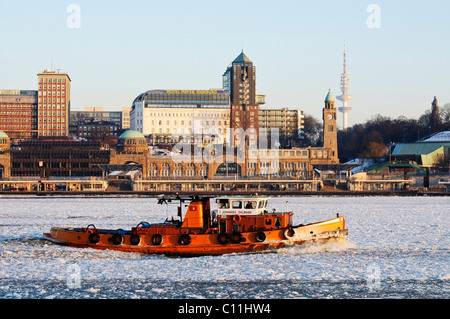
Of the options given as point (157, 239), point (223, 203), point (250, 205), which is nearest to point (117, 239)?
point (157, 239)

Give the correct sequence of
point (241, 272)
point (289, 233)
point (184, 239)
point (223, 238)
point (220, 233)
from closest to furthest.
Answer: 1. point (241, 272)
2. point (223, 238)
3. point (184, 239)
4. point (220, 233)
5. point (289, 233)

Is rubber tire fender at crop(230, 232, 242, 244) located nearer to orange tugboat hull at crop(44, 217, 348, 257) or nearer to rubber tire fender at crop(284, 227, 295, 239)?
orange tugboat hull at crop(44, 217, 348, 257)

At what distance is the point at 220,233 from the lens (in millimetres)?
51844

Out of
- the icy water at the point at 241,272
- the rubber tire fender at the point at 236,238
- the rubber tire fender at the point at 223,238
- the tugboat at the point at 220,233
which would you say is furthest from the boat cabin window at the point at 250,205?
the icy water at the point at 241,272

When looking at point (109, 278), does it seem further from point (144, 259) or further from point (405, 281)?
point (405, 281)

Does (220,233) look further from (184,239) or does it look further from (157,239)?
(157,239)

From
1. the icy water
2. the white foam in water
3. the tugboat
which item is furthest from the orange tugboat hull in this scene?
the icy water

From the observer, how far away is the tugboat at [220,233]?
169ft

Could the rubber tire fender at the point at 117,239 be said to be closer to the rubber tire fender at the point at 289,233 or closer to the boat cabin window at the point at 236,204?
the boat cabin window at the point at 236,204

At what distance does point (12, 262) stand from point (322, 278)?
58.4 feet

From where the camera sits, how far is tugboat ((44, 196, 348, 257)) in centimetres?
5141

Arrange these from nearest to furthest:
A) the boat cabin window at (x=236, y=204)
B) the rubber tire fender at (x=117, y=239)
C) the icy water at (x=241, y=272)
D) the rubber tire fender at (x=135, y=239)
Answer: the icy water at (x=241, y=272), the rubber tire fender at (x=135, y=239), the rubber tire fender at (x=117, y=239), the boat cabin window at (x=236, y=204)
